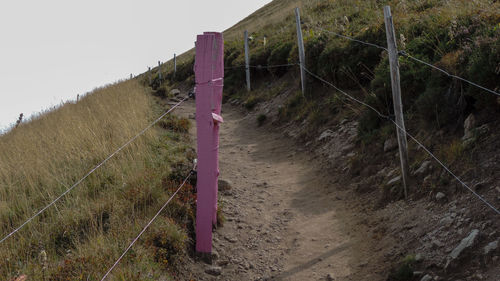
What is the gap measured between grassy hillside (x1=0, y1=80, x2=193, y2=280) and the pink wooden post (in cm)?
29

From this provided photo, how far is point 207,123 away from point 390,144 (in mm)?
3078

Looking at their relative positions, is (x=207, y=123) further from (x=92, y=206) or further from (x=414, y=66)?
(x=414, y=66)

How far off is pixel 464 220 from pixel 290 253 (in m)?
1.94

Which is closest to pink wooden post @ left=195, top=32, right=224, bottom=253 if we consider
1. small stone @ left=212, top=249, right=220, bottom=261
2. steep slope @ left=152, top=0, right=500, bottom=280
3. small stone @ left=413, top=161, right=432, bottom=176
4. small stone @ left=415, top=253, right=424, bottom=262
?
small stone @ left=212, top=249, right=220, bottom=261

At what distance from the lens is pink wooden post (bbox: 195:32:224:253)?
464 cm

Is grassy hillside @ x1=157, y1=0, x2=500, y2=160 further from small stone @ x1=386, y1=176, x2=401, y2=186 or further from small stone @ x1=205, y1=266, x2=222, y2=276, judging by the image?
small stone @ x1=205, y1=266, x2=222, y2=276

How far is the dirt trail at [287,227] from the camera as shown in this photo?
4.67 m

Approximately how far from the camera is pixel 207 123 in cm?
470

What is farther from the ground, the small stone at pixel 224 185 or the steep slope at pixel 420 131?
the steep slope at pixel 420 131

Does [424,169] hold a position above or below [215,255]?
above

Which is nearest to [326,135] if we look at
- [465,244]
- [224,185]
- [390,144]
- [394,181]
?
[390,144]

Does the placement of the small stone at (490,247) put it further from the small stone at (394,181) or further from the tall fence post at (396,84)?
the small stone at (394,181)

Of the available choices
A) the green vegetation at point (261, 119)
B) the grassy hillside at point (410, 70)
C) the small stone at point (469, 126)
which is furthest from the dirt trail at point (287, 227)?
the green vegetation at point (261, 119)

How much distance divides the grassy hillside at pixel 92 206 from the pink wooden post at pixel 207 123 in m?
0.29
